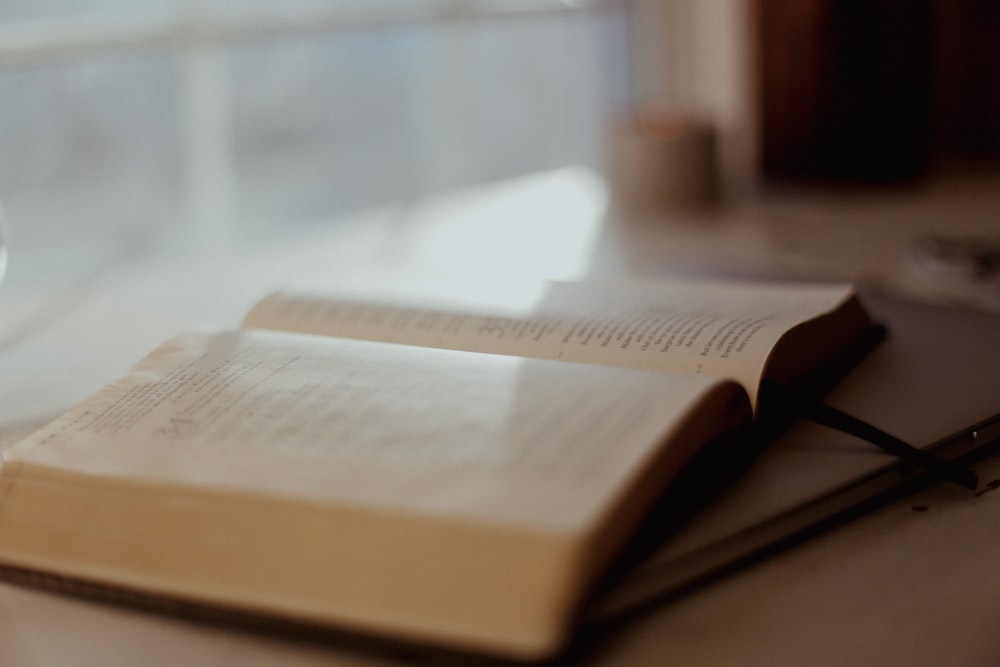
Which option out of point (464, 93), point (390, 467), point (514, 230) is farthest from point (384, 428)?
point (464, 93)

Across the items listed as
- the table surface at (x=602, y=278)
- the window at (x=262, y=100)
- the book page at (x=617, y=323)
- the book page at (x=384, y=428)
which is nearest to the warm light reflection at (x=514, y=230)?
the table surface at (x=602, y=278)

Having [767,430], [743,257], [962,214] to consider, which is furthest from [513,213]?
[767,430]

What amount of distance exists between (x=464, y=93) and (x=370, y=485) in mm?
1193

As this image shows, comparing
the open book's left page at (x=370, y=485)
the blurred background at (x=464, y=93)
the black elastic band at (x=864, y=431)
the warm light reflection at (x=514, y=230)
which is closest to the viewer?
the open book's left page at (x=370, y=485)

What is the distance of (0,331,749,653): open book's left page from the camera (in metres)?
0.32

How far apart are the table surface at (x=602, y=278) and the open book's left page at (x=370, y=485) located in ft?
0.08

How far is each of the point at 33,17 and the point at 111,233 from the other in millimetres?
345

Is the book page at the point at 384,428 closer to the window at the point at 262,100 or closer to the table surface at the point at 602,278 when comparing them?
the table surface at the point at 602,278

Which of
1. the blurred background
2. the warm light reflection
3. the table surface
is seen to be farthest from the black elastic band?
the blurred background

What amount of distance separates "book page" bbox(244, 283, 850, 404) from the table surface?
42 mm

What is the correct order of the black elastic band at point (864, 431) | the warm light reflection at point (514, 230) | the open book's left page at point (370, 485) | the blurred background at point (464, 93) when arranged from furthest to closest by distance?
1. the blurred background at point (464, 93)
2. the warm light reflection at point (514, 230)
3. the black elastic band at point (864, 431)
4. the open book's left page at point (370, 485)

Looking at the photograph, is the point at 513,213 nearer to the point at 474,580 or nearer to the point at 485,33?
the point at 485,33

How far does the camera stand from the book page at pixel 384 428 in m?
0.35

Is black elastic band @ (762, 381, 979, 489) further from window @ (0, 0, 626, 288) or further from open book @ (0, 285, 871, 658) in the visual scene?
window @ (0, 0, 626, 288)
